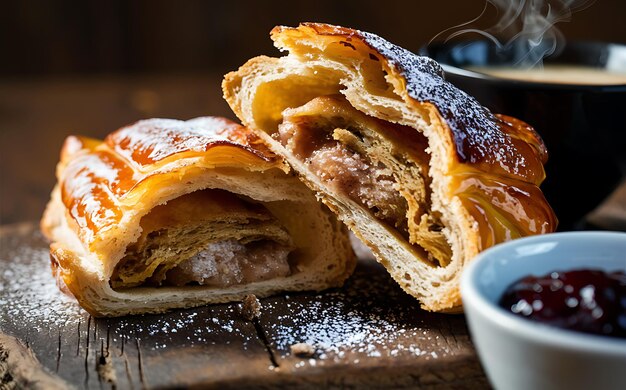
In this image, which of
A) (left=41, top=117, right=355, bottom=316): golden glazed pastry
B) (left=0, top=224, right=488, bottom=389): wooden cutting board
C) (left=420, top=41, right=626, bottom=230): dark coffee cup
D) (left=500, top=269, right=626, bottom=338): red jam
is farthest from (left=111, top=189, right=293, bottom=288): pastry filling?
(left=500, top=269, right=626, bottom=338): red jam

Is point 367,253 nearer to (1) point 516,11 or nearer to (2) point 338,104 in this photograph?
(2) point 338,104

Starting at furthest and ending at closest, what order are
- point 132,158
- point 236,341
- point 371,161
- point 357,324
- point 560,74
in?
point 560,74, point 132,158, point 371,161, point 357,324, point 236,341

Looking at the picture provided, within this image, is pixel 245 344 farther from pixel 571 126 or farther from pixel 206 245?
pixel 571 126

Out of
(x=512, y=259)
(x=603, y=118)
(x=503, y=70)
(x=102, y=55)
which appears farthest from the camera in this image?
(x=102, y=55)

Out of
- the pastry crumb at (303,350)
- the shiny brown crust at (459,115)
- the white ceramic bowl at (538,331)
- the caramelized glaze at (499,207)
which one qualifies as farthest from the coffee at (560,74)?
the pastry crumb at (303,350)

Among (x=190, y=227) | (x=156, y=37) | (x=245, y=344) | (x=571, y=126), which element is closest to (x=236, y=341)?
(x=245, y=344)

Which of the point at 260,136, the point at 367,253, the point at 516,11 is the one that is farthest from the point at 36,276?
the point at 516,11

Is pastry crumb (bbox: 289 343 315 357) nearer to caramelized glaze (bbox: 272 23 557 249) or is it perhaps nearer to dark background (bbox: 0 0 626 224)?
caramelized glaze (bbox: 272 23 557 249)
